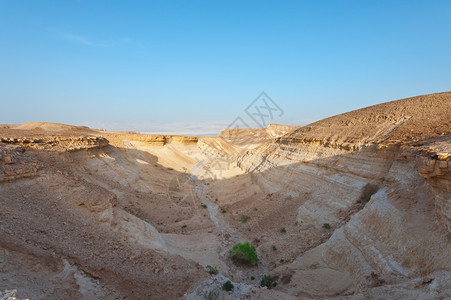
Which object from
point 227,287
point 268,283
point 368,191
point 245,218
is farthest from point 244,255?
point 368,191

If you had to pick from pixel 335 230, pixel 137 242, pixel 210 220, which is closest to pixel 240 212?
pixel 210 220

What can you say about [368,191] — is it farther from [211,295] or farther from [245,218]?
[211,295]

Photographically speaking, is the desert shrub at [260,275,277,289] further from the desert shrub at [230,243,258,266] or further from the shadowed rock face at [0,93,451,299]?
the desert shrub at [230,243,258,266]

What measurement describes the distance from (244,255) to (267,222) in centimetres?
375

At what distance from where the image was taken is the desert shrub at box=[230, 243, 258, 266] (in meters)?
10.9

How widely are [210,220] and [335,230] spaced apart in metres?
7.98

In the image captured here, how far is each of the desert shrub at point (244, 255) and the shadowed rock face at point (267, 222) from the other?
33 cm

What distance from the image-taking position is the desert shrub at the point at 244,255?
10923 millimetres

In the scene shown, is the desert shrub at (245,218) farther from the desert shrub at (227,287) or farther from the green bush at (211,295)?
the green bush at (211,295)

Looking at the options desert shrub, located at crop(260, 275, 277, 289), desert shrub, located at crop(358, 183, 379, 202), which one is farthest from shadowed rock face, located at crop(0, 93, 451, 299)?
desert shrub, located at crop(260, 275, 277, 289)

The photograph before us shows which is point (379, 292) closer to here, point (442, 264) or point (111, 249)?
point (442, 264)

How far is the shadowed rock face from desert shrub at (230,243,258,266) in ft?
1.08

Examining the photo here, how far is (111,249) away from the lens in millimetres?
8336

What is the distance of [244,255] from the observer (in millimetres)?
11039
